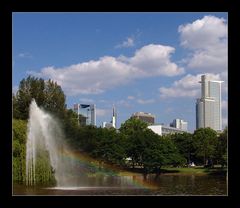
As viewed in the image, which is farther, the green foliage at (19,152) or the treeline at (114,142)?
the treeline at (114,142)

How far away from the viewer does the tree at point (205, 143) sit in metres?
22.3

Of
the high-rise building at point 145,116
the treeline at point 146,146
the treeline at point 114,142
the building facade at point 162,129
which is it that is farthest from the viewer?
the building facade at point 162,129

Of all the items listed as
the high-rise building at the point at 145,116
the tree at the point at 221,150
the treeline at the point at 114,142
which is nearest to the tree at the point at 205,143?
the treeline at the point at 114,142

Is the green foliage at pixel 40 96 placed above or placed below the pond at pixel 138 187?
above

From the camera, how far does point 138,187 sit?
17.1 m

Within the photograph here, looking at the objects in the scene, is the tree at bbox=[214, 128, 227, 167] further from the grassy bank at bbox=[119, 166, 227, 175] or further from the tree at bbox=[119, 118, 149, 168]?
the tree at bbox=[119, 118, 149, 168]

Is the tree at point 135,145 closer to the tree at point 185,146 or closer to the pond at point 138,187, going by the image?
the pond at point 138,187

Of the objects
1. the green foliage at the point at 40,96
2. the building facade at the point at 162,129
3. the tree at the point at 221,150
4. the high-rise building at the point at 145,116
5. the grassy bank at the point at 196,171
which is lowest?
the grassy bank at the point at 196,171

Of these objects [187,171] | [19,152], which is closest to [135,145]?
[187,171]

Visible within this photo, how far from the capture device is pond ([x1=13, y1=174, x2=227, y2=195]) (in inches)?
502

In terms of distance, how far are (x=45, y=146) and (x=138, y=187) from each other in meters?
4.55
